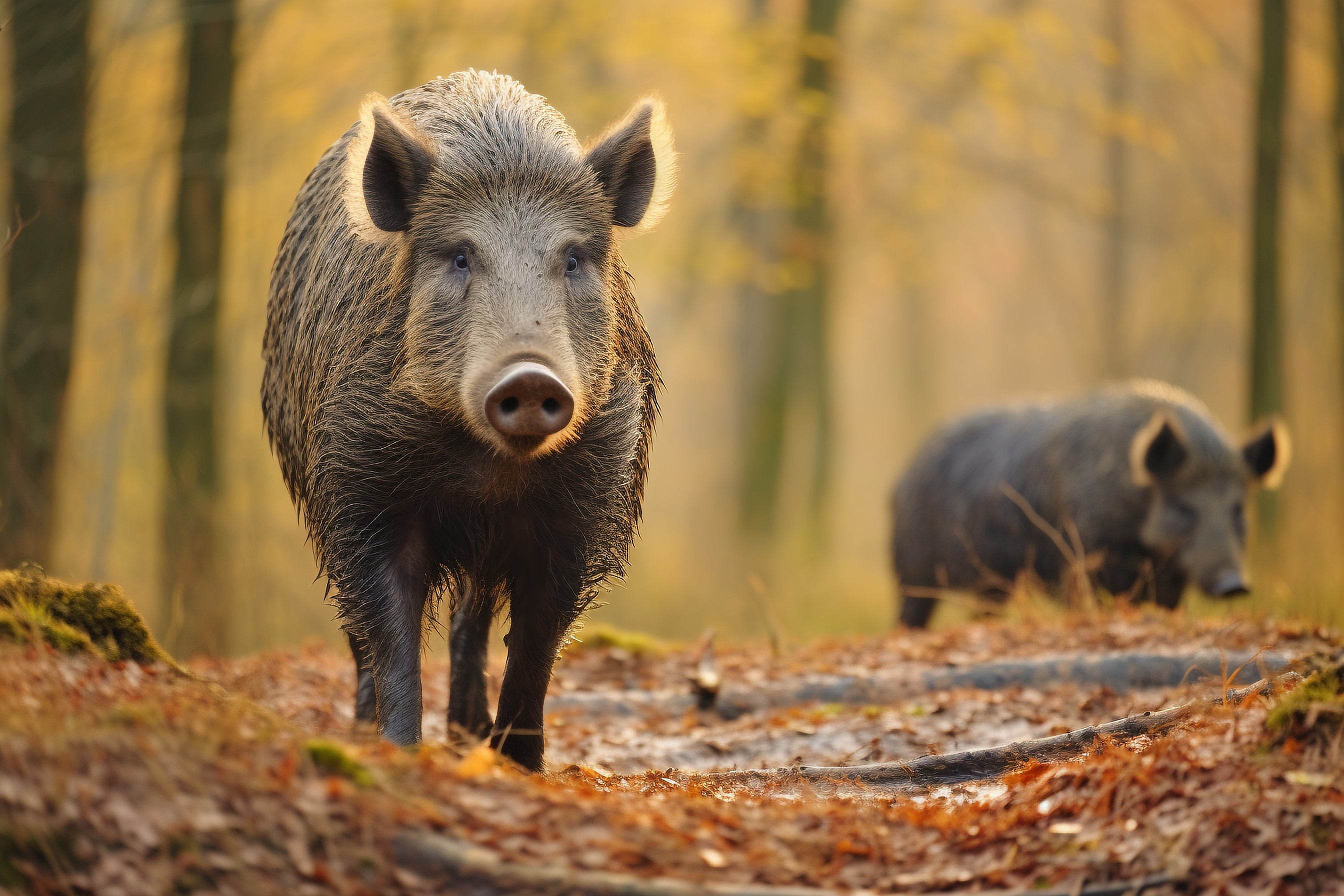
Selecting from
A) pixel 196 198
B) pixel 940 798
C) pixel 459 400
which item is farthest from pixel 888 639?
pixel 196 198

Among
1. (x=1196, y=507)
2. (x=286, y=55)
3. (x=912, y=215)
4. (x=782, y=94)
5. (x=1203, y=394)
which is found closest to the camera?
(x=1196, y=507)

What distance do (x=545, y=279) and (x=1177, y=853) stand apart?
7.74 ft

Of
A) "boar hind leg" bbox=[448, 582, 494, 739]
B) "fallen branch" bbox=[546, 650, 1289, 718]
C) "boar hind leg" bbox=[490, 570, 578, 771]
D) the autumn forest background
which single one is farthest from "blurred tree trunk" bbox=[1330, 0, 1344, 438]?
"boar hind leg" bbox=[490, 570, 578, 771]

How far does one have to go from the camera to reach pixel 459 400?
3.80 meters

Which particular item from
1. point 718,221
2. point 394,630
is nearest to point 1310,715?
point 394,630

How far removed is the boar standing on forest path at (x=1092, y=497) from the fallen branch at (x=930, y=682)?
199 cm

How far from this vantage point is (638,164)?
4336 millimetres

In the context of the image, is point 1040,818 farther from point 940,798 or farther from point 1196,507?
point 1196,507

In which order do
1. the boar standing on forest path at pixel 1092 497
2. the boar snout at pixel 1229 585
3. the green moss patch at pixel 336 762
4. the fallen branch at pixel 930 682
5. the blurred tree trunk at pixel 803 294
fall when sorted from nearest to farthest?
the green moss patch at pixel 336 762 < the fallen branch at pixel 930 682 < the boar snout at pixel 1229 585 < the boar standing on forest path at pixel 1092 497 < the blurred tree trunk at pixel 803 294

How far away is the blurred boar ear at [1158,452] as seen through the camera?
8.05 metres

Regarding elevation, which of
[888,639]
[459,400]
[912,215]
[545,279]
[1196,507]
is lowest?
[888,639]

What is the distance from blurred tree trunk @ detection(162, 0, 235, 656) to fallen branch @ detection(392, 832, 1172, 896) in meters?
6.57

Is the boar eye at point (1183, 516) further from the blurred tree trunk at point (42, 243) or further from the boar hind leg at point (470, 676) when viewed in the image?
the blurred tree trunk at point (42, 243)

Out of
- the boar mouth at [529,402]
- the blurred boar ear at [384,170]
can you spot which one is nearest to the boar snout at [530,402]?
the boar mouth at [529,402]
